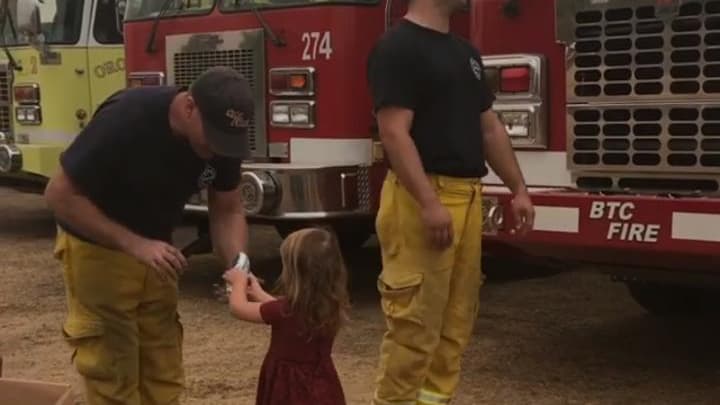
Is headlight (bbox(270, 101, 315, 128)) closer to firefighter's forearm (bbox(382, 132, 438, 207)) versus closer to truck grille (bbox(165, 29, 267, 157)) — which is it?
truck grille (bbox(165, 29, 267, 157))

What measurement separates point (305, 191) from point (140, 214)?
2.57 m

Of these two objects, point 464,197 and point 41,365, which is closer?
point 464,197

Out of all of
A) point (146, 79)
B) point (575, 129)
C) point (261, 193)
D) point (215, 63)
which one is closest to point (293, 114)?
point (261, 193)

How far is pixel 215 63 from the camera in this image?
6855mm

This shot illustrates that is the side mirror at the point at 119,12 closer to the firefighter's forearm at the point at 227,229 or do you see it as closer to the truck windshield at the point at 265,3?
the truck windshield at the point at 265,3

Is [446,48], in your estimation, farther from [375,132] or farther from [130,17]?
[130,17]

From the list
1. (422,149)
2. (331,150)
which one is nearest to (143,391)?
(422,149)

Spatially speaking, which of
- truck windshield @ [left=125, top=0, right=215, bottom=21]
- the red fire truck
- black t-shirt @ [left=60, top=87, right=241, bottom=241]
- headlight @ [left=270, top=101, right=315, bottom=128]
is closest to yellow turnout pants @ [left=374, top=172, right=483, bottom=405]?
the red fire truck

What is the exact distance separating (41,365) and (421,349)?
235 cm

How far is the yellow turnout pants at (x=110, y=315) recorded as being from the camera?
142 inches

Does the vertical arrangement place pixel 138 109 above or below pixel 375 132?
above

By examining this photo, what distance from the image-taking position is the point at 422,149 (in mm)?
4062

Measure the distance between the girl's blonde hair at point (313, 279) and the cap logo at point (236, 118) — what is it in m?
0.35

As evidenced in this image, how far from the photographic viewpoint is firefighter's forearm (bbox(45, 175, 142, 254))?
135 inches
